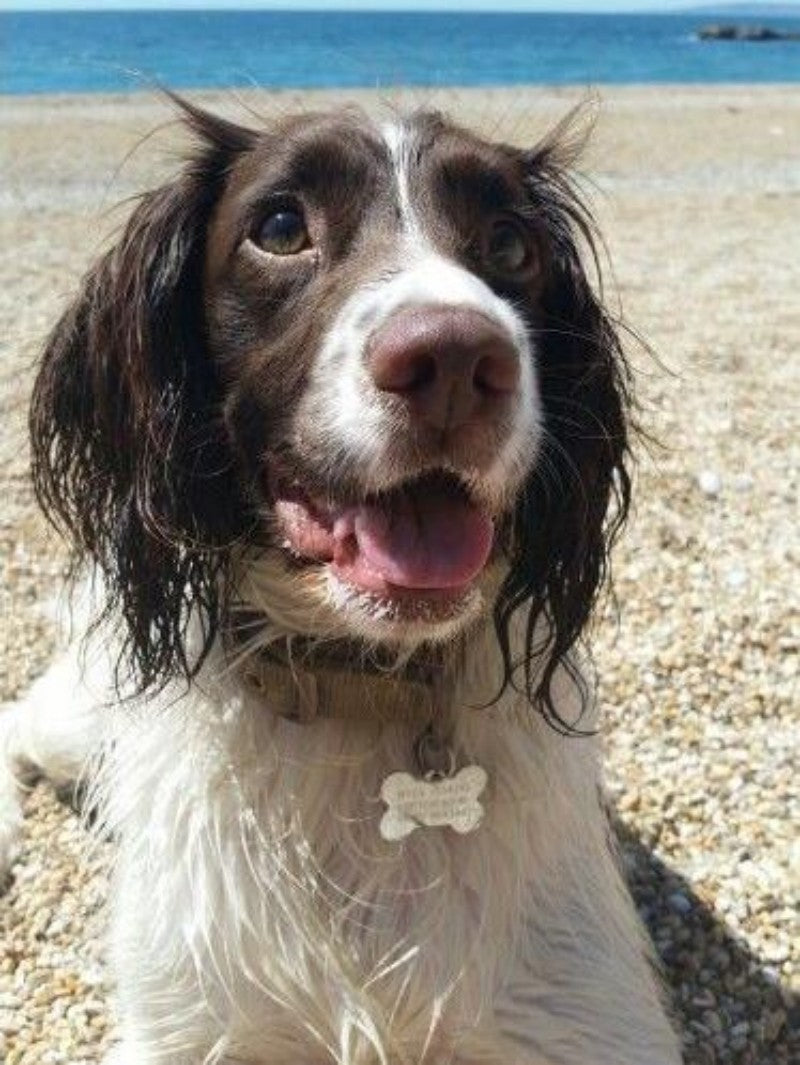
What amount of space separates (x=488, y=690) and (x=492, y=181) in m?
0.90

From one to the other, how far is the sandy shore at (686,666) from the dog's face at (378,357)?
16.6 inches

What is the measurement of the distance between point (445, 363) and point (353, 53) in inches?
834

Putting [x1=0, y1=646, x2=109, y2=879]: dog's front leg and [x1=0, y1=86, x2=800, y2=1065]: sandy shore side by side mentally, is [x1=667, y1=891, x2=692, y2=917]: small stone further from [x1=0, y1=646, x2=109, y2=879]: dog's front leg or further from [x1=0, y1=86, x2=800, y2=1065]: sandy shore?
[x1=0, y1=646, x2=109, y2=879]: dog's front leg

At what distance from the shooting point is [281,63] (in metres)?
41.8

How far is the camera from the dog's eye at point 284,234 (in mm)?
2227

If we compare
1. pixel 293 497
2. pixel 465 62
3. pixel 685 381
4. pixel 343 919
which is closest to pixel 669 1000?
pixel 343 919

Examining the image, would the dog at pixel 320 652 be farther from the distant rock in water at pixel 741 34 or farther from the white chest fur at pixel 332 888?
the distant rock in water at pixel 741 34

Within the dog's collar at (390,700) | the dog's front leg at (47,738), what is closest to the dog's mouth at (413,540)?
the dog's collar at (390,700)

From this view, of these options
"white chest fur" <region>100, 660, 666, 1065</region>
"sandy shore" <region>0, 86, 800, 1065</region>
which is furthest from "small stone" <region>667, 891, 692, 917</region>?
"white chest fur" <region>100, 660, 666, 1065</region>

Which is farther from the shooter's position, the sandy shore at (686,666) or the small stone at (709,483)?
the small stone at (709,483)

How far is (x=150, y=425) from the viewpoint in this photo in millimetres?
2242

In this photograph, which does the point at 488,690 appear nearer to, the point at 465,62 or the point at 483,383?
the point at 483,383

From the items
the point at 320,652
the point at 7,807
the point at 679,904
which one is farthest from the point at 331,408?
the point at 7,807

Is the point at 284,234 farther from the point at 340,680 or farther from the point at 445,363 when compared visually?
the point at 340,680
